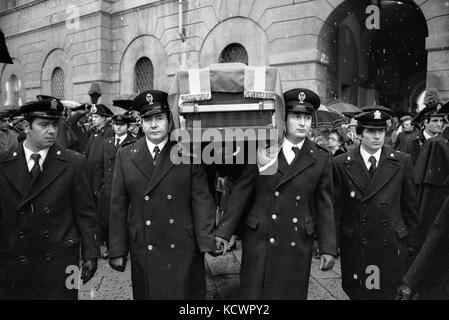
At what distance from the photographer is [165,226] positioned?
3.25 meters

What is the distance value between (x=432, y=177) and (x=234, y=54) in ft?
29.9

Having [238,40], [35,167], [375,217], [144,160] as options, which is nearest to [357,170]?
[375,217]

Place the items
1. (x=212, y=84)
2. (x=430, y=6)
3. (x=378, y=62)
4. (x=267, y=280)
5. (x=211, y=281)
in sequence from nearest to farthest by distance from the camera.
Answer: (x=212, y=84) < (x=267, y=280) < (x=211, y=281) < (x=430, y=6) < (x=378, y=62)

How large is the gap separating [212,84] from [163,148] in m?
0.71

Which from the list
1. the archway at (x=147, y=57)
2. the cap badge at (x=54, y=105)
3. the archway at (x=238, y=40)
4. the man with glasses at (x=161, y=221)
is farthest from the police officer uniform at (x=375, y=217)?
the archway at (x=147, y=57)

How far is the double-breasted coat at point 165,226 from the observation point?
10.6 feet

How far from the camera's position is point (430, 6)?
973 cm

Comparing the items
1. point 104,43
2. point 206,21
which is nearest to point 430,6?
point 206,21

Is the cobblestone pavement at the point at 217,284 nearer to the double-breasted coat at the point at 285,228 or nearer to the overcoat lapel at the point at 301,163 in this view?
the double-breasted coat at the point at 285,228

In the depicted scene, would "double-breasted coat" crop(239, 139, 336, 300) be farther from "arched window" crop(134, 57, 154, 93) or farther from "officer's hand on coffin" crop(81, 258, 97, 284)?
"arched window" crop(134, 57, 154, 93)

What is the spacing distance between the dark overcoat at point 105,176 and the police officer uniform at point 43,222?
83.6 inches

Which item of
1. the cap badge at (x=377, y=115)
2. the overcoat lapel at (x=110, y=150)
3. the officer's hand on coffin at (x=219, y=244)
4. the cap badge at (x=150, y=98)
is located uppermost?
the cap badge at (x=150, y=98)

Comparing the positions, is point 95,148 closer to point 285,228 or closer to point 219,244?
point 219,244
